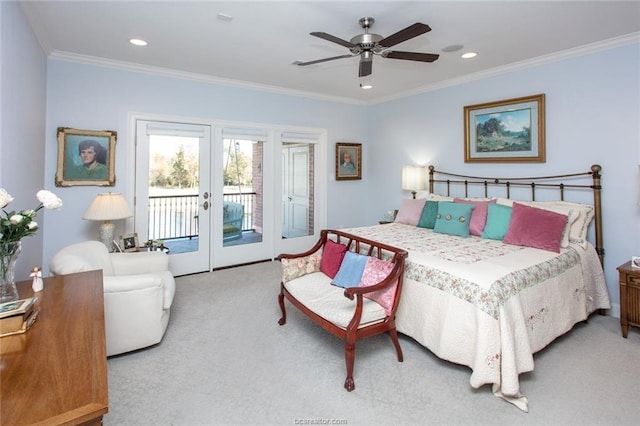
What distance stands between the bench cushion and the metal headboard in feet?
8.46

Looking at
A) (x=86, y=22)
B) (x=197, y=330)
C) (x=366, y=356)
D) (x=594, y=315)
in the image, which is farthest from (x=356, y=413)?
(x=86, y=22)

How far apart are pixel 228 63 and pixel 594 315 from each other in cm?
477

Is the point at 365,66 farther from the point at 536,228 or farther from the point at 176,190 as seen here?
the point at 176,190

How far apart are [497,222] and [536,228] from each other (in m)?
0.42

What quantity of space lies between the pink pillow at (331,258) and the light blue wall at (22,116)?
8.08ft

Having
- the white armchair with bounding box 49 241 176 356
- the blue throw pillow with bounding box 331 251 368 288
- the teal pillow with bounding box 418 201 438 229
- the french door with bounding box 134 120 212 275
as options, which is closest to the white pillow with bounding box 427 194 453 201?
the teal pillow with bounding box 418 201 438 229

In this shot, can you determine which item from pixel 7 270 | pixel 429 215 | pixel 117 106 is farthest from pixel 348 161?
pixel 7 270

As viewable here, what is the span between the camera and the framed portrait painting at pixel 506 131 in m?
3.80

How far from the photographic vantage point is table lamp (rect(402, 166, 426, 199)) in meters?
4.94

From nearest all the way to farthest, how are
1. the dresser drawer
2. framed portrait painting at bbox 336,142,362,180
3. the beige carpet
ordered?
the beige carpet
the dresser drawer
framed portrait painting at bbox 336,142,362,180

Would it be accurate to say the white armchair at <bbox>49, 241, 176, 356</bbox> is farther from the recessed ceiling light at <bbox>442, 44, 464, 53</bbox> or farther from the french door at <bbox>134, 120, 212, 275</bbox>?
the recessed ceiling light at <bbox>442, 44, 464, 53</bbox>

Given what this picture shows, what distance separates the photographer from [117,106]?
4.04 metres

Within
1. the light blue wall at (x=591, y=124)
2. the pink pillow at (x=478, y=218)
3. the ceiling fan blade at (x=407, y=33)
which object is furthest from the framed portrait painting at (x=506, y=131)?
the ceiling fan blade at (x=407, y=33)

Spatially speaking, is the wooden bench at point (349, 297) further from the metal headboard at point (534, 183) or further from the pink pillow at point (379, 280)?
the metal headboard at point (534, 183)
